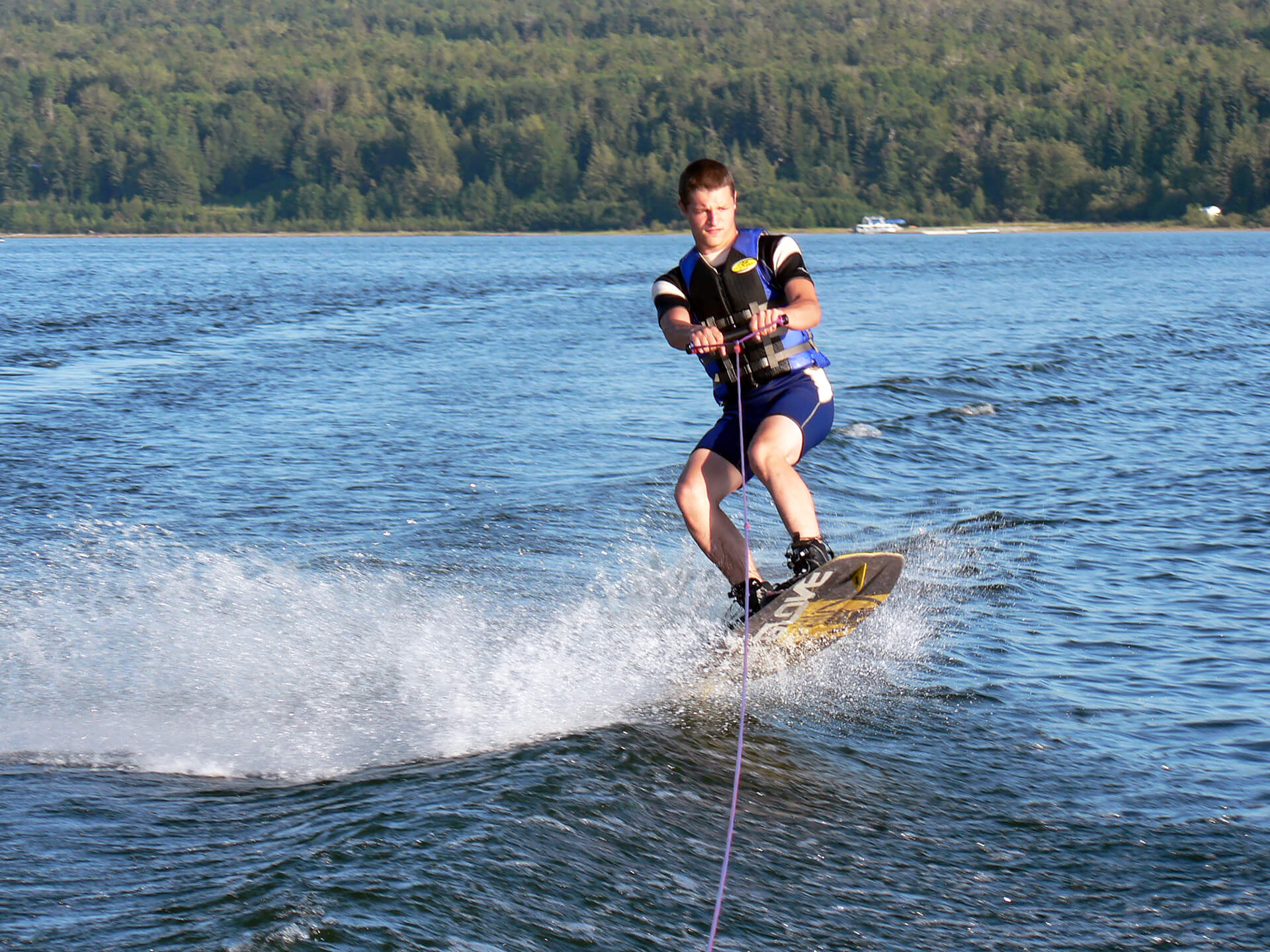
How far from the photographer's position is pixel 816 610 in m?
5.30

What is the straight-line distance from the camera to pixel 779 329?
5.17 meters

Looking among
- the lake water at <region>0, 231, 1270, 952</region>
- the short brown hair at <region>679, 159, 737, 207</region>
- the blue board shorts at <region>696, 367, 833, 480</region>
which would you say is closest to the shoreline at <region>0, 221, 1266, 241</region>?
the lake water at <region>0, 231, 1270, 952</region>

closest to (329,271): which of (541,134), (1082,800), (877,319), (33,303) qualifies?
(33,303)

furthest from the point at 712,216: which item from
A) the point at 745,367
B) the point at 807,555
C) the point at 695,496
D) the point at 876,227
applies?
the point at 876,227

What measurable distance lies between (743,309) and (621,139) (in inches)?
5012

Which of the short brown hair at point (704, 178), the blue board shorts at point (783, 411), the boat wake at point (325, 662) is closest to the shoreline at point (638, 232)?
the boat wake at point (325, 662)

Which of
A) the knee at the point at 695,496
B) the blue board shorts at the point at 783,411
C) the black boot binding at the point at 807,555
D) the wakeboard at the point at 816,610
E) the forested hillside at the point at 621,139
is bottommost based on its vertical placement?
the wakeboard at the point at 816,610

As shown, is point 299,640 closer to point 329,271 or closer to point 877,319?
point 877,319

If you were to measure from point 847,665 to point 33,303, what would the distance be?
27581 millimetres

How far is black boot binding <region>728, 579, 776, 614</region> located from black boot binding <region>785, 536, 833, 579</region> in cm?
13

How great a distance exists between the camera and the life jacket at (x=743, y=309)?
523 cm

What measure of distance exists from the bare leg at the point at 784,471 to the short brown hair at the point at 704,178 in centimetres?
90

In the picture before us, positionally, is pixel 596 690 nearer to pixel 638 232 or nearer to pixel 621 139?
pixel 638 232

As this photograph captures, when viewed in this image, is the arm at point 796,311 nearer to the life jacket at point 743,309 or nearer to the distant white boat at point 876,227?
the life jacket at point 743,309
